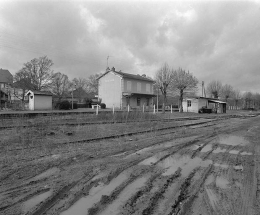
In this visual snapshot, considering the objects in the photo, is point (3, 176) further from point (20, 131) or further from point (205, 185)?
point (20, 131)

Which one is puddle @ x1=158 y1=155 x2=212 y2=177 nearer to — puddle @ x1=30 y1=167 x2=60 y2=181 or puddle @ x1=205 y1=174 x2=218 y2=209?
puddle @ x1=205 y1=174 x2=218 y2=209

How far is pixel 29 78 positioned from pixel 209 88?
2411 inches

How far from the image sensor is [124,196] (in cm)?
326

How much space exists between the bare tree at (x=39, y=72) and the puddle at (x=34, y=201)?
4193 centimetres

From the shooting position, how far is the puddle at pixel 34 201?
2.85m

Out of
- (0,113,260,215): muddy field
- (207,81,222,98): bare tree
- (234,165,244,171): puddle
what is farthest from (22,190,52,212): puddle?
(207,81,222,98): bare tree

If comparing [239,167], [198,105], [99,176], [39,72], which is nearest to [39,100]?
[39,72]

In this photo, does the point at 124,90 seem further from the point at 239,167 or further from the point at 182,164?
the point at 239,167

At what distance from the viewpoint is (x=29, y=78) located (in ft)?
129

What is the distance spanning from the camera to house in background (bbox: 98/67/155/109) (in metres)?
37.9

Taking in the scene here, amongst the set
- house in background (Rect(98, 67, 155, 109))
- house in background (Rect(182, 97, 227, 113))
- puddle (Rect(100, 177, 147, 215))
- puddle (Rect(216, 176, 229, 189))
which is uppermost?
house in background (Rect(98, 67, 155, 109))

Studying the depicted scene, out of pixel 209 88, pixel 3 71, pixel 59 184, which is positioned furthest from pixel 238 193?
pixel 3 71

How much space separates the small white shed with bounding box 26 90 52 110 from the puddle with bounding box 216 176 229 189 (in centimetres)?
3049

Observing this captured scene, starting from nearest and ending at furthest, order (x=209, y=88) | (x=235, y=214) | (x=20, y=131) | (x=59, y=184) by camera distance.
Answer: (x=235, y=214) < (x=59, y=184) < (x=20, y=131) < (x=209, y=88)
